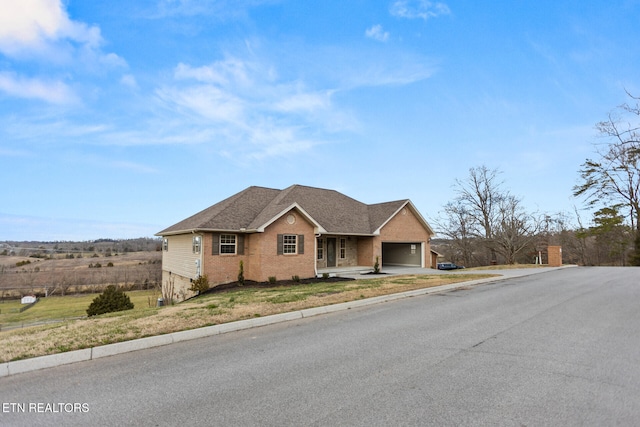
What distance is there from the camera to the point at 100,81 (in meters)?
14.3

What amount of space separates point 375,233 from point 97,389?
2118cm

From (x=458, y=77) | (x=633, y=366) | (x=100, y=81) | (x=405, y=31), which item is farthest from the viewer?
(x=458, y=77)

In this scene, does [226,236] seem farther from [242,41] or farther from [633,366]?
[633,366]

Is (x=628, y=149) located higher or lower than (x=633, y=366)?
higher

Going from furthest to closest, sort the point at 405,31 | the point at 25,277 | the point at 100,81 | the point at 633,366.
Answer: the point at 25,277 → the point at 405,31 → the point at 100,81 → the point at 633,366

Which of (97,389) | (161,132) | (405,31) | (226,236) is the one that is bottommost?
(97,389)

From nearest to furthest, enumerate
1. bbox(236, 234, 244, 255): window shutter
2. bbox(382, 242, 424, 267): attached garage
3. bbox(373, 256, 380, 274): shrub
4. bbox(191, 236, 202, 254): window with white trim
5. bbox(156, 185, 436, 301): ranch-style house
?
1. bbox(191, 236, 202, 254): window with white trim
2. bbox(156, 185, 436, 301): ranch-style house
3. bbox(236, 234, 244, 255): window shutter
4. bbox(373, 256, 380, 274): shrub
5. bbox(382, 242, 424, 267): attached garage

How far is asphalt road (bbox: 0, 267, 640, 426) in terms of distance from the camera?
11.9 ft

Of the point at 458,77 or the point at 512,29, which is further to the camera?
the point at 458,77

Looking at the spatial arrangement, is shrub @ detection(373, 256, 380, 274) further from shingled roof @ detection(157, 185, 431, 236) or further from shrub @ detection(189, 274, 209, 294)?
shrub @ detection(189, 274, 209, 294)

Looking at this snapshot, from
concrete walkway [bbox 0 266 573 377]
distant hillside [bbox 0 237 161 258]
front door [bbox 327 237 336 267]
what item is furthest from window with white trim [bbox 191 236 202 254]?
distant hillside [bbox 0 237 161 258]

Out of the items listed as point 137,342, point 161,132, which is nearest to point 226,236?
point 161,132

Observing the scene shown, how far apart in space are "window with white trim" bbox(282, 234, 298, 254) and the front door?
5.06m

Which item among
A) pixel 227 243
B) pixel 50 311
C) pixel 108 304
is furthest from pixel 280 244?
pixel 50 311
